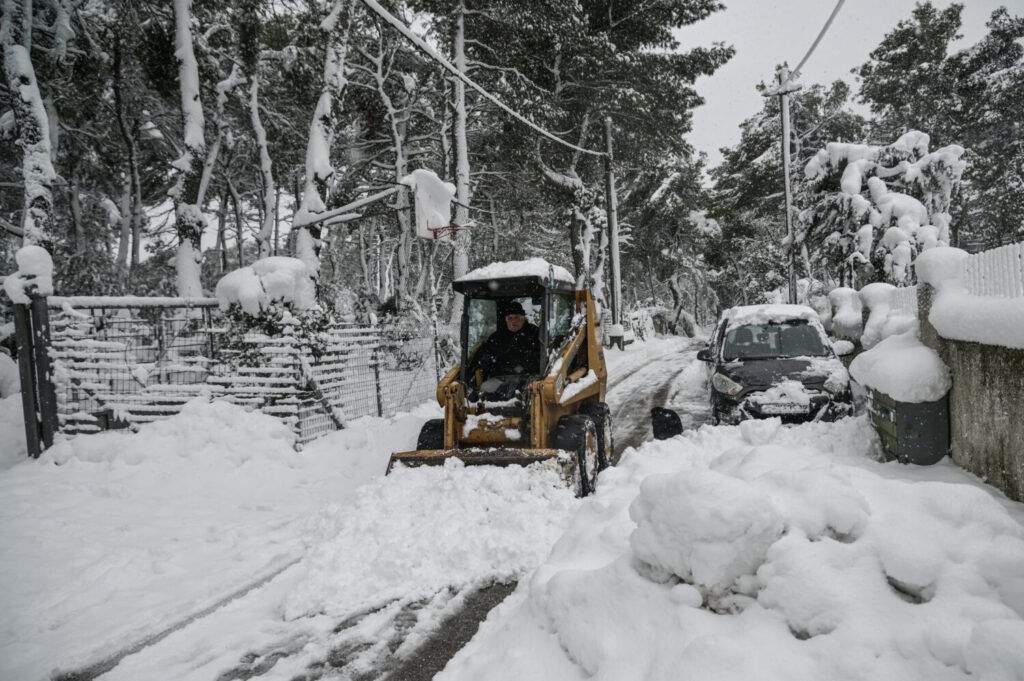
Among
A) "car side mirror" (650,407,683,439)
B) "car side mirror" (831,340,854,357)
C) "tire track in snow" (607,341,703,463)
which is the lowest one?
"tire track in snow" (607,341,703,463)

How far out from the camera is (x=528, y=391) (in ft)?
19.0

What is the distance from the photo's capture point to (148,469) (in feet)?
22.1

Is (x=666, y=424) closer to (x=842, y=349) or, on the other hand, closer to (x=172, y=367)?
(x=842, y=349)

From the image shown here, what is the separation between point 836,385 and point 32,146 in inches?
530

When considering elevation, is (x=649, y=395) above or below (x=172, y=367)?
below

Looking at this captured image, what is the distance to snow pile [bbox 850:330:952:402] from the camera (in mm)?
4492

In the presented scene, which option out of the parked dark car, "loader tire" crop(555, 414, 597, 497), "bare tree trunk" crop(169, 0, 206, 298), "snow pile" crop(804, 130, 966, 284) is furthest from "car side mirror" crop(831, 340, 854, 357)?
"bare tree trunk" crop(169, 0, 206, 298)

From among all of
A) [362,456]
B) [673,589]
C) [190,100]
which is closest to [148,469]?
[362,456]

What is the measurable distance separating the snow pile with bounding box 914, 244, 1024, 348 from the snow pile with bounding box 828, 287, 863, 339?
6917mm

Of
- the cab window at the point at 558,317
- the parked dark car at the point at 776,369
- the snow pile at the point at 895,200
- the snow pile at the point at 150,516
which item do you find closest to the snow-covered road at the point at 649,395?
the parked dark car at the point at 776,369

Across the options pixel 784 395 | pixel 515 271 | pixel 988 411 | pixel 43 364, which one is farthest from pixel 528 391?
pixel 43 364

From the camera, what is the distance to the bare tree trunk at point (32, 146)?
964cm

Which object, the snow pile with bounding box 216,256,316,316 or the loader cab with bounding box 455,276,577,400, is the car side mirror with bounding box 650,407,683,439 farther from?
the snow pile with bounding box 216,256,316,316

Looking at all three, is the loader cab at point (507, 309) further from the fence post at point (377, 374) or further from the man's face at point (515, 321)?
the fence post at point (377, 374)
